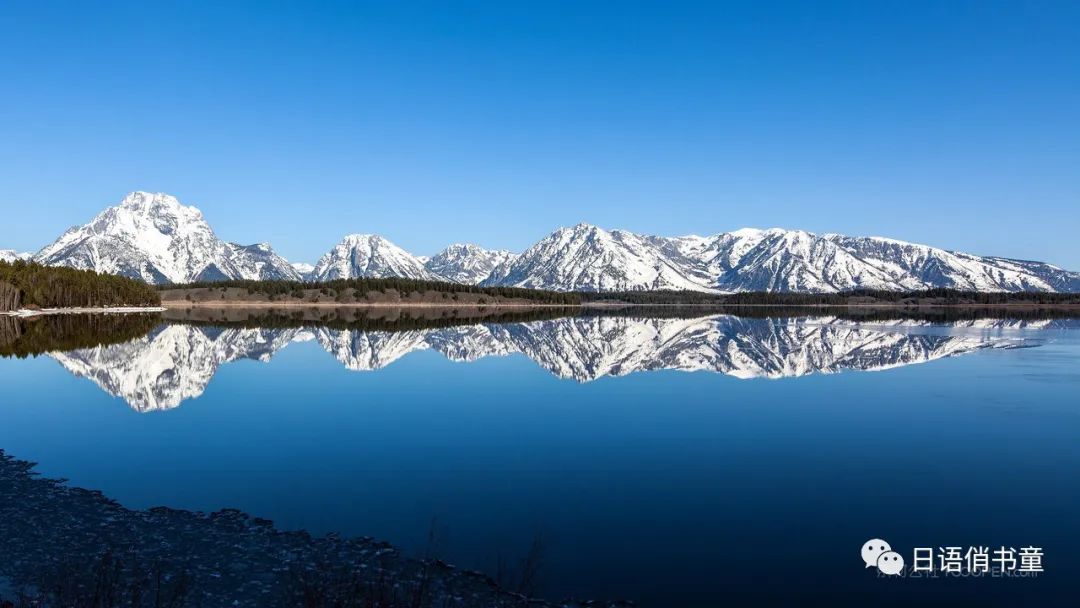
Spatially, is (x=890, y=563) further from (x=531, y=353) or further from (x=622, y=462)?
(x=531, y=353)

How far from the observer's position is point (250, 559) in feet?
57.8

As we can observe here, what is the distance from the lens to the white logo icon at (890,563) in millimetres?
17766

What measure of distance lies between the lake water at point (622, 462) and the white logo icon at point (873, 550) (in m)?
0.30

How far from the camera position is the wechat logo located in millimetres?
17844

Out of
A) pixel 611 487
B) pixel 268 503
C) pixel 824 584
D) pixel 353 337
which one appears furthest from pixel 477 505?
pixel 353 337

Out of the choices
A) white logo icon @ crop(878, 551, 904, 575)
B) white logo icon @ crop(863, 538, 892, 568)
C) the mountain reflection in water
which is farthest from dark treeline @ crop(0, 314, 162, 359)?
white logo icon @ crop(878, 551, 904, 575)

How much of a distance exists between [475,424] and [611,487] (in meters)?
13.9

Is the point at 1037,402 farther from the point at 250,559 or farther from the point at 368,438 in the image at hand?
the point at 250,559

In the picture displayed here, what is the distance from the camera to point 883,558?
60.1 ft

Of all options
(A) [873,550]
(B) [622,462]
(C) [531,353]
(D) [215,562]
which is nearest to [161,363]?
(C) [531,353]

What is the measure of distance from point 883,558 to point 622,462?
12.1 m

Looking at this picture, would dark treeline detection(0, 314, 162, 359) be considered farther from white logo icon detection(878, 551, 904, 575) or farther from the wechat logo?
white logo icon detection(878, 551, 904, 575)

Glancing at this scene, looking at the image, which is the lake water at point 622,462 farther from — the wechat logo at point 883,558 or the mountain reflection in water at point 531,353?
the mountain reflection in water at point 531,353

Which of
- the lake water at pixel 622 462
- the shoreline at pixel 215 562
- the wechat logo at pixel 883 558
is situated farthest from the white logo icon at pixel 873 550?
the shoreline at pixel 215 562
